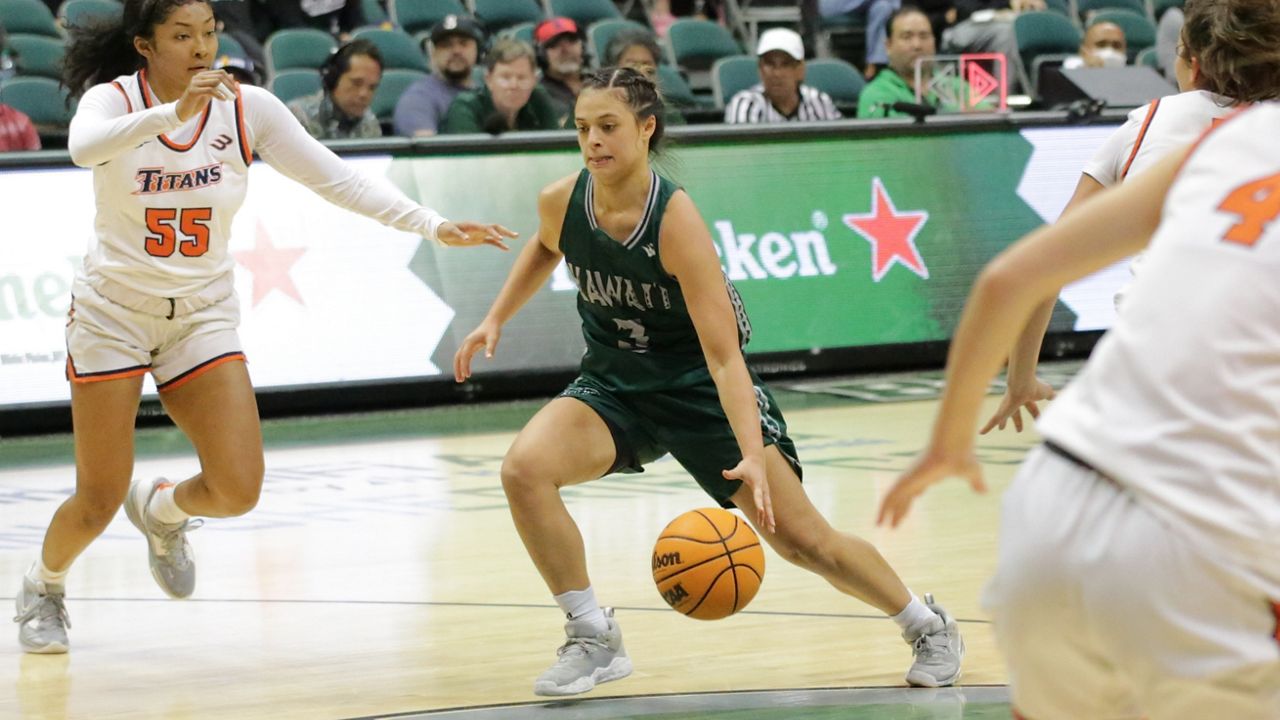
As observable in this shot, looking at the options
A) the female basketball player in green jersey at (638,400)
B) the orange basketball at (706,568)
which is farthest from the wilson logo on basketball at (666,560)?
the female basketball player in green jersey at (638,400)

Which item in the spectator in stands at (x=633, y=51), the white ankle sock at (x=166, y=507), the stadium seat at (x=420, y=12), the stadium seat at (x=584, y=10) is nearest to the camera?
the white ankle sock at (x=166, y=507)

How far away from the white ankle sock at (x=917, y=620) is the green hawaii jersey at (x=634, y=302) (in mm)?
828

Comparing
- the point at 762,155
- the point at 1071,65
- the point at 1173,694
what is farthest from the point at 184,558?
the point at 1071,65

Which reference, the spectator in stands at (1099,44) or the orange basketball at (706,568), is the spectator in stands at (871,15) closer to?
the spectator in stands at (1099,44)

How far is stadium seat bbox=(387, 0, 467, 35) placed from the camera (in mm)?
12914

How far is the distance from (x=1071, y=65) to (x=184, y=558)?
9078mm

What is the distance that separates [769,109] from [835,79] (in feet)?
5.55

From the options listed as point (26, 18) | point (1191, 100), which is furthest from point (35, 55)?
point (1191, 100)

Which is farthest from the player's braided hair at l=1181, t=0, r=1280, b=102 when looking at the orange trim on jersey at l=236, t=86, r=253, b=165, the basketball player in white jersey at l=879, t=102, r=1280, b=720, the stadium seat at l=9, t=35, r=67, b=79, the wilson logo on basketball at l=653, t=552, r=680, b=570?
the stadium seat at l=9, t=35, r=67, b=79

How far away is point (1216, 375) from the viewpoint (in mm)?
2223

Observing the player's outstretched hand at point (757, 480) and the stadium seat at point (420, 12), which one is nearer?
the player's outstretched hand at point (757, 480)

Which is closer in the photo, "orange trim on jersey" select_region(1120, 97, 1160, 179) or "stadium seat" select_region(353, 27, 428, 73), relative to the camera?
"orange trim on jersey" select_region(1120, 97, 1160, 179)

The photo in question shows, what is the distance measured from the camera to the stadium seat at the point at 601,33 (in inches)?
482

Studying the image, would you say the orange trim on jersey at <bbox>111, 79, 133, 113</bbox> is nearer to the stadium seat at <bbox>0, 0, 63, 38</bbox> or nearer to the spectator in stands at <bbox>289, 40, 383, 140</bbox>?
the spectator in stands at <bbox>289, 40, 383, 140</bbox>
